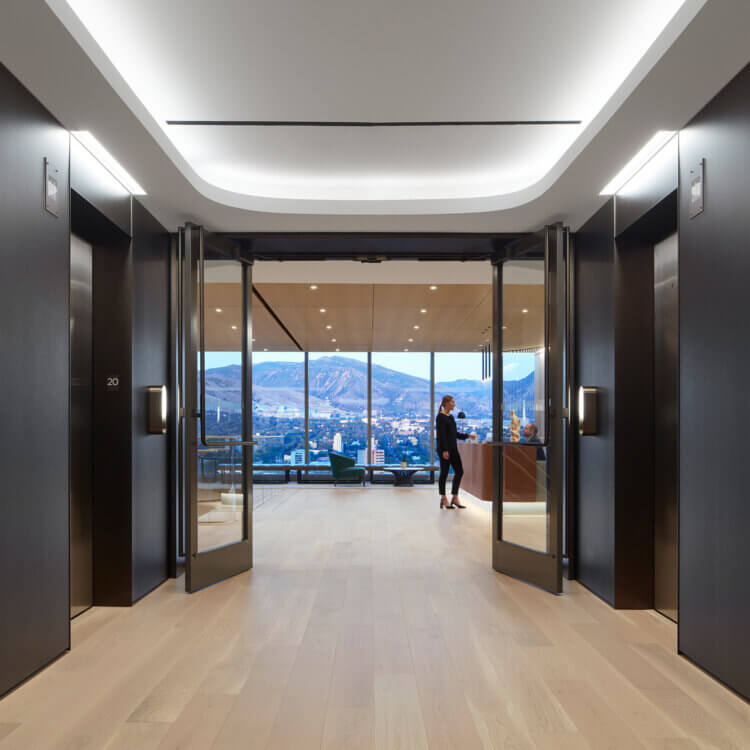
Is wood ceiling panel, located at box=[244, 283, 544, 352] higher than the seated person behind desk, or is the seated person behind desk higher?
wood ceiling panel, located at box=[244, 283, 544, 352]

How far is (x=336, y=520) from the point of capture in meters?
7.41

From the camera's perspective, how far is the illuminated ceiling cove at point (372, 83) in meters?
2.60

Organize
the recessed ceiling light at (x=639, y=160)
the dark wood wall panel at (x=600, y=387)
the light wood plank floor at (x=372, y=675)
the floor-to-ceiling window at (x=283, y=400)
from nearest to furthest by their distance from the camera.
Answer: the light wood plank floor at (x=372, y=675) < the recessed ceiling light at (x=639, y=160) < the dark wood wall panel at (x=600, y=387) < the floor-to-ceiling window at (x=283, y=400)

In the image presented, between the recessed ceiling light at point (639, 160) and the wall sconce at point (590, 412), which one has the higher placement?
the recessed ceiling light at point (639, 160)

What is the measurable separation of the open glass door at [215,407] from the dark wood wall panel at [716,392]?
3.13 m

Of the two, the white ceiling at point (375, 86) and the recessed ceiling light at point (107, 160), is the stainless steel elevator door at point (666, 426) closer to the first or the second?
the white ceiling at point (375, 86)

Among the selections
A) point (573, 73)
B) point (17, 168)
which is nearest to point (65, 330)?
point (17, 168)

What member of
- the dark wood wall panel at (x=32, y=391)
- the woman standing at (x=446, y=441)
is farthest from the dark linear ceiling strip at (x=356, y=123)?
the woman standing at (x=446, y=441)

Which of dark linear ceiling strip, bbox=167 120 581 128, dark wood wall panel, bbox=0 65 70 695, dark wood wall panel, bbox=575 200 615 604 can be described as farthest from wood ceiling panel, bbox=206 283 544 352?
dark wood wall panel, bbox=0 65 70 695

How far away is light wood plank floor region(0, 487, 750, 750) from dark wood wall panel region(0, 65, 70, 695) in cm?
30

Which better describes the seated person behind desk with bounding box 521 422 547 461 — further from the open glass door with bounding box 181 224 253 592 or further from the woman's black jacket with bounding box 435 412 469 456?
Answer: the woman's black jacket with bounding box 435 412 469 456

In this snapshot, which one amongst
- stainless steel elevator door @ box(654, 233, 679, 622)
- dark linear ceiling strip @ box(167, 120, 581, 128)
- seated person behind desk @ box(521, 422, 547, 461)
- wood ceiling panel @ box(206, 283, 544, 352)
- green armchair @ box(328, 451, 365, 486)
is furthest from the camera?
green armchair @ box(328, 451, 365, 486)

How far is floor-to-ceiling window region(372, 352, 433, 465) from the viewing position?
44.2 ft

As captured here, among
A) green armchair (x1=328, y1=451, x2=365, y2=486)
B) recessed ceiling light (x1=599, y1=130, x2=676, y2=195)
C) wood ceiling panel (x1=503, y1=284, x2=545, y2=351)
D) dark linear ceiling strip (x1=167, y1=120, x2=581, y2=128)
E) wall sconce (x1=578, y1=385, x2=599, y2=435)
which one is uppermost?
dark linear ceiling strip (x1=167, y1=120, x2=581, y2=128)
